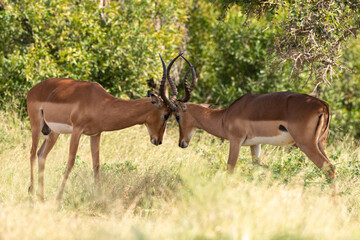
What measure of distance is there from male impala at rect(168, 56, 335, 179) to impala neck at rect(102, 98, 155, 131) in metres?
0.73

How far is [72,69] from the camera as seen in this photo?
9898mm

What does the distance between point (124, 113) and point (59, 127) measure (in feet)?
2.85

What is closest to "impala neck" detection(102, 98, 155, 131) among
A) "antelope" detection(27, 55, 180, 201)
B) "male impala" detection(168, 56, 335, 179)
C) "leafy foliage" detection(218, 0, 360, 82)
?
"antelope" detection(27, 55, 180, 201)

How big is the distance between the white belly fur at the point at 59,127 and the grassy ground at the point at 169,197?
607mm

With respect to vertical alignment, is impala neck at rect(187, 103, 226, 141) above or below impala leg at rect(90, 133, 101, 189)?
above

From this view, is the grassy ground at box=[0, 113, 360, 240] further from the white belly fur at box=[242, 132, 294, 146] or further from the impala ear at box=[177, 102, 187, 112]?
the impala ear at box=[177, 102, 187, 112]

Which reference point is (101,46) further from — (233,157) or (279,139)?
(279,139)

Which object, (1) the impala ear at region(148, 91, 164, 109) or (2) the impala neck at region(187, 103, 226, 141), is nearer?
(1) the impala ear at region(148, 91, 164, 109)

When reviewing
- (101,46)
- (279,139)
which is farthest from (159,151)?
(279,139)

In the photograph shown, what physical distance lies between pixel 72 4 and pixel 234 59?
4.73 meters

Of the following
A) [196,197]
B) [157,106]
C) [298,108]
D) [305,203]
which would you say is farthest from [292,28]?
[196,197]

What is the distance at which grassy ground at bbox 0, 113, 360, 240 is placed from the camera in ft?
13.1

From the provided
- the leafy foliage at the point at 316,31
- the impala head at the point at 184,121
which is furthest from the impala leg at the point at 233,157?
the leafy foliage at the point at 316,31

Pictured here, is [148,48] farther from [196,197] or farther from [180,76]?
[196,197]
